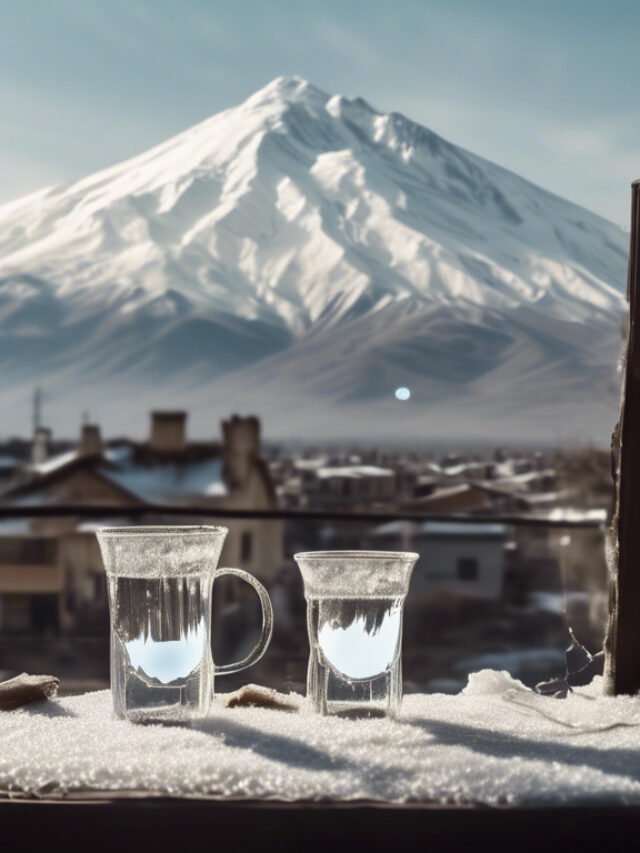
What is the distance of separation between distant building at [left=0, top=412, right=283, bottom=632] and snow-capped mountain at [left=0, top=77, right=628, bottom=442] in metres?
8.62

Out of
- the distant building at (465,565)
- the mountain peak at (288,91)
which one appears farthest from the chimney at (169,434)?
the mountain peak at (288,91)

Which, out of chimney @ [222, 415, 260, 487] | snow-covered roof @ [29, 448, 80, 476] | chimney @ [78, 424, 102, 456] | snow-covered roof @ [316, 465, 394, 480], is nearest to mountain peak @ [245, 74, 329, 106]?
chimney @ [78, 424, 102, 456]

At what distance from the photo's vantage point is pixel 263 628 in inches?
19.3

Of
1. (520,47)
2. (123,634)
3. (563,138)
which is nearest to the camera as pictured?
(123,634)

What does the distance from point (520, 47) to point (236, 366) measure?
49.9 feet

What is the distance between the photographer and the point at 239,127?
42625mm

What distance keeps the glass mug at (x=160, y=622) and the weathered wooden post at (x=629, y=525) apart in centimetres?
16

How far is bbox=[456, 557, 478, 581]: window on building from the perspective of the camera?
14930mm

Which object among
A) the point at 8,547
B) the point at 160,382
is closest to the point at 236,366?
the point at 160,382

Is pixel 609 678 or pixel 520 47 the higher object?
pixel 520 47

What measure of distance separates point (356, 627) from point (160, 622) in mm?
80

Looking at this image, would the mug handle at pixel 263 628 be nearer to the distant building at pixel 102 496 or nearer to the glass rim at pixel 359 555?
the glass rim at pixel 359 555

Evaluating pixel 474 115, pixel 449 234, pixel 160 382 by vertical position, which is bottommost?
pixel 160 382

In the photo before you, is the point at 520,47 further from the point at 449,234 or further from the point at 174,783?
the point at 174,783
